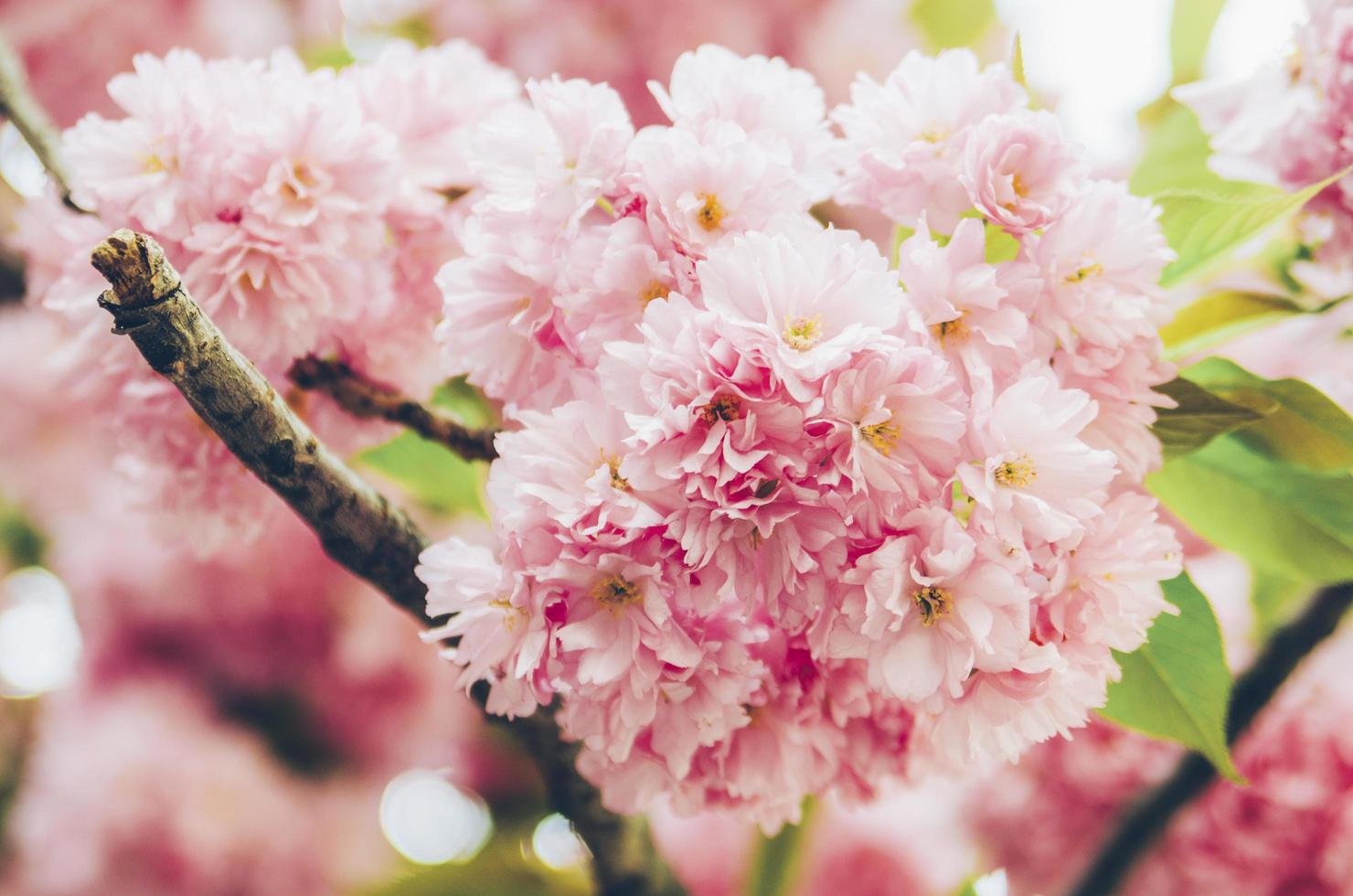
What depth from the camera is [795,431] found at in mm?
302

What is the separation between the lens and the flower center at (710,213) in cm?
34

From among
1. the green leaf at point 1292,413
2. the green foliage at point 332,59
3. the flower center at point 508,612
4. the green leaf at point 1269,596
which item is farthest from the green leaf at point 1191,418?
the green foliage at point 332,59

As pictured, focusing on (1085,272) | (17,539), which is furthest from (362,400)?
(17,539)

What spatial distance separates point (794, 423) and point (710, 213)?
0.28ft

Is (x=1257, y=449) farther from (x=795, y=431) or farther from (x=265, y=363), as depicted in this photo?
(x=265, y=363)

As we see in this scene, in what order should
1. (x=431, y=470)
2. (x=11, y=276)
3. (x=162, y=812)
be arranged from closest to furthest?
1. (x=431, y=470)
2. (x=162, y=812)
3. (x=11, y=276)

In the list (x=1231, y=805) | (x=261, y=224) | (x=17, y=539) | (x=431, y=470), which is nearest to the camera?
(x=261, y=224)

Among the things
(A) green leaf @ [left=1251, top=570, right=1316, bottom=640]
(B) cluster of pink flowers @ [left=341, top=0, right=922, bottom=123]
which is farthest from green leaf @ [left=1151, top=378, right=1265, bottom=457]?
(B) cluster of pink flowers @ [left=341, top=0, right=922, bottom=123]

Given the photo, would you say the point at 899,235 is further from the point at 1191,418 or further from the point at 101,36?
the point at 101,36

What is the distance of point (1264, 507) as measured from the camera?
0.47m

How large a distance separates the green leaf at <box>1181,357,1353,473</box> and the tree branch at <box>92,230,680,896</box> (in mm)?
323

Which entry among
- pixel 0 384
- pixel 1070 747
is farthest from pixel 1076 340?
pixel 0 384

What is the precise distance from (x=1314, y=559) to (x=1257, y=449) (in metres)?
0.06

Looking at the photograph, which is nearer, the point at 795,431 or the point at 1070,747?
the point at 795,431
